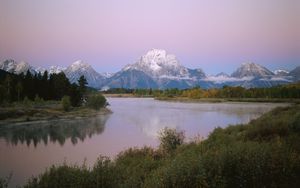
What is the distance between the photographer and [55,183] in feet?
36.7

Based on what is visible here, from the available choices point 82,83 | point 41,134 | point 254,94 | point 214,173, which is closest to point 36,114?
point 41,134

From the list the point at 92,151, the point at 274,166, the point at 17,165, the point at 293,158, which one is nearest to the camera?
the point at 274,166

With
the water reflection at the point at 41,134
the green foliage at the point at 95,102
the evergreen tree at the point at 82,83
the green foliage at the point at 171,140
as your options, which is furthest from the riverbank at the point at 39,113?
the green foliage at the point at 171,140

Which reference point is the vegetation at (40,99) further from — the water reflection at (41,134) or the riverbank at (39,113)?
the water reflection at (41,134)

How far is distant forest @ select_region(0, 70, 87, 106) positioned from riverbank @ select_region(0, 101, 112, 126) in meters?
5.04

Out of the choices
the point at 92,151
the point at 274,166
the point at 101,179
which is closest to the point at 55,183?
the point at 101,179

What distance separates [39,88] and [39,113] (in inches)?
803

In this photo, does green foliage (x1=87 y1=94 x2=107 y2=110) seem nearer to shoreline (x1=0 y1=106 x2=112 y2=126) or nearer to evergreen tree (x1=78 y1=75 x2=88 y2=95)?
evergreen tree (x1=78 y1=75 x2=88 y2=95)

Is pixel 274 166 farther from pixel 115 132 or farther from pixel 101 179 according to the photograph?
pixel 115 132

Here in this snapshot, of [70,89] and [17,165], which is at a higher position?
[70,89]

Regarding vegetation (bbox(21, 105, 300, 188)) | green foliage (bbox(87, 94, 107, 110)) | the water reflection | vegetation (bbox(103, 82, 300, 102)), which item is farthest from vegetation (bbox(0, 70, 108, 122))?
vegetation (bbox(103, 82, 300, 102))

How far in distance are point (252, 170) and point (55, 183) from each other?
5965mm

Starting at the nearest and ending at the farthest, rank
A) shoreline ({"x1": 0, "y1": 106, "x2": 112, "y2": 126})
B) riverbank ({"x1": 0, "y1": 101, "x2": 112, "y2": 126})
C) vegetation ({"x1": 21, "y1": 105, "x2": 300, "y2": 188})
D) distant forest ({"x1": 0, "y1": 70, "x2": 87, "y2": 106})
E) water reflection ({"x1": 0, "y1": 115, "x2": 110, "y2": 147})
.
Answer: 1. vegetation ({"x1": 21, "y1": 105, "x2": 300, "y2": 188})
2. water reflection ({"x1": 0, "y1": 115, "x2": 110, "y2": 147})
3. shoreline ({"x1": 0, "y1": 106, "x2": 112, "y2": 126})
4. riverbank ({"x1": 0, "y1": 101, "x2": 112, "y2": 126})
5. distant forest ({"x1": 0, "y1": 70, "x2": 87, "y2": 106})

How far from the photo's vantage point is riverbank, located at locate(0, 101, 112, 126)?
186ft
